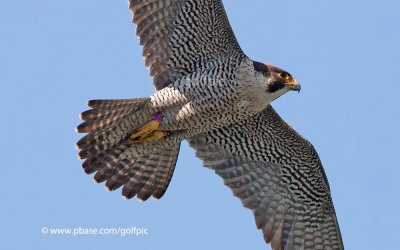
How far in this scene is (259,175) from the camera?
16.0m

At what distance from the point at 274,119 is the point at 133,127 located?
2.46 metres

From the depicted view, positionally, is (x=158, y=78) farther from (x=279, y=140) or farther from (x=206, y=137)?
(x=279, y=140)

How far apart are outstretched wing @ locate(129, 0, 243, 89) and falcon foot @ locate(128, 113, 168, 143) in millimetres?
571

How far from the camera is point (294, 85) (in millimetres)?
14305

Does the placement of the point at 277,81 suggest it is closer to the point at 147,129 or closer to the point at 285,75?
the point at 285,75

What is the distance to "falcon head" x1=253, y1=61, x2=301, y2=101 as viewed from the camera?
1425 cm

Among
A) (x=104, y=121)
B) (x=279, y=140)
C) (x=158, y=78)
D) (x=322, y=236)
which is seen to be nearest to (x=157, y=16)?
(x=158, y=78)

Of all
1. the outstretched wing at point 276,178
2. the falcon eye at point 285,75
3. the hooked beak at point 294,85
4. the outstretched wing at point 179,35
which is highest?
the outstretched wing at point 179,35

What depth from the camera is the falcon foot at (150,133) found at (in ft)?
48.2

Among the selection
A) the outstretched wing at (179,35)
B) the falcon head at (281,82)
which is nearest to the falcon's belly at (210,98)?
the falcon head at (281,82)

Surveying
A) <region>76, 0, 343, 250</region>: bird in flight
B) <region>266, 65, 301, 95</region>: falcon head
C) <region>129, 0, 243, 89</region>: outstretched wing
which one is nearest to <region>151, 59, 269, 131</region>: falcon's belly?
<region>76, 0, 343, 250</region>: bird in flight

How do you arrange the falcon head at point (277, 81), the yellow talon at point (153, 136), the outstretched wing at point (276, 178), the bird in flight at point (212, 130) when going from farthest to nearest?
the outstretched wing at point (276, 178) < the yellow talon at point (153, 136) < the bird in flight at point (212, 130) < the falcon head at point (277, 81)

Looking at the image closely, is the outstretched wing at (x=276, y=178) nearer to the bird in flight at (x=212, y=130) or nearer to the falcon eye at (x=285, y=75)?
the bird in flight at (x=212, y=130)

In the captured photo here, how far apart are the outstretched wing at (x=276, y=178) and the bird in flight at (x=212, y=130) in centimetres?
2
